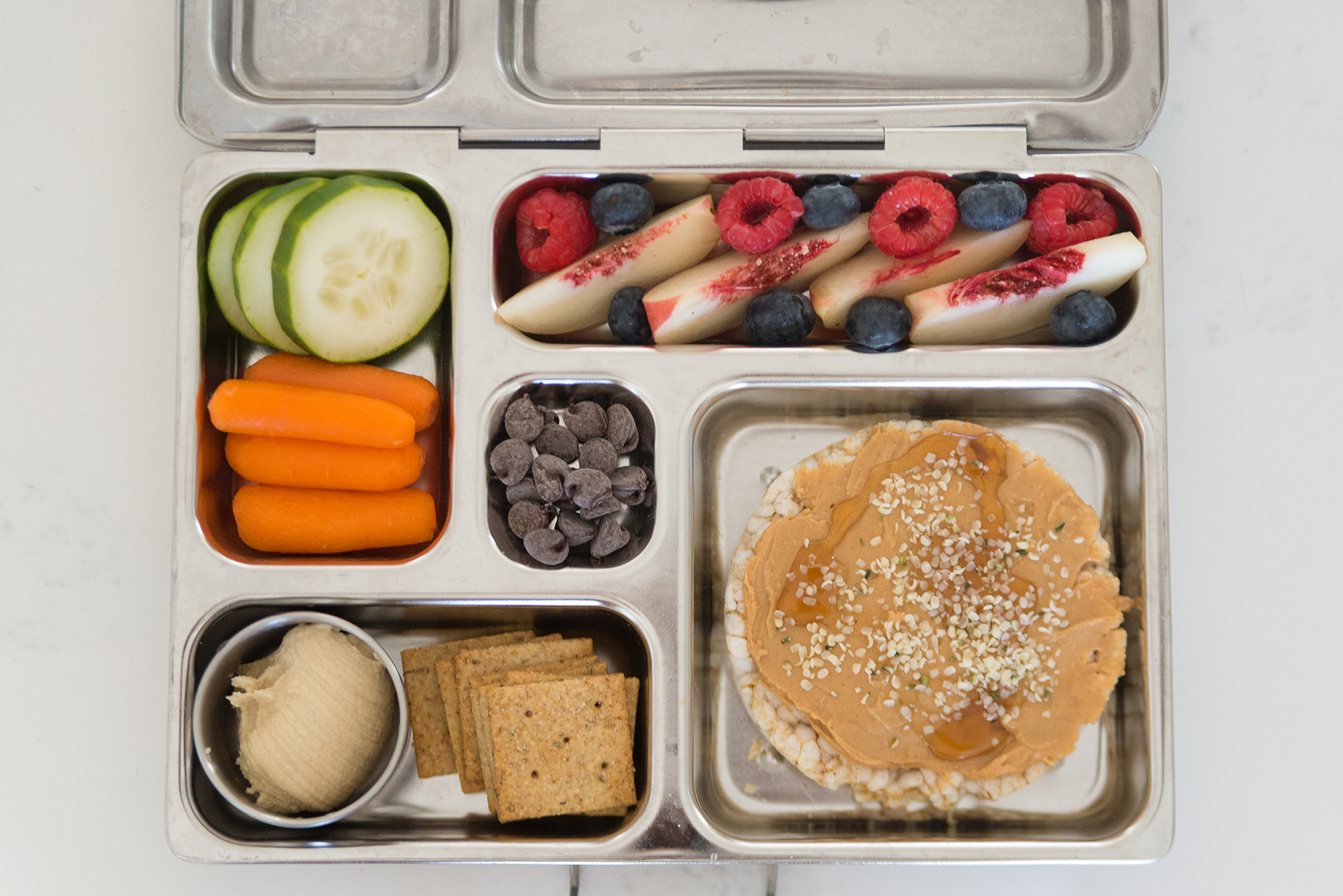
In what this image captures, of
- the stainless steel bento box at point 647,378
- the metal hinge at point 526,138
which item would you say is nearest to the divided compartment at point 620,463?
the stainless steel bento box at point 647,378

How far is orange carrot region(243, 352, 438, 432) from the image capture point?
5.25ft

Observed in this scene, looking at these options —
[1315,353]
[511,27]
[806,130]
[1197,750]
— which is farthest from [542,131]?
[1197,750]

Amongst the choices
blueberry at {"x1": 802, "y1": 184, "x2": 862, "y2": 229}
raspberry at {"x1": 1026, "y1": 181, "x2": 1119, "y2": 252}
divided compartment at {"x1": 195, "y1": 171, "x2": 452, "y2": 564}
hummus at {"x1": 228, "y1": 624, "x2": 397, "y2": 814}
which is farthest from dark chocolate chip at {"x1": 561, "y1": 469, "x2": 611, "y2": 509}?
raspberry at {"x1": 1026, "y1": 181, "x2": 1119, "y2": 252}

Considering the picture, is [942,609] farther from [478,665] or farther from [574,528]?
[478,665]

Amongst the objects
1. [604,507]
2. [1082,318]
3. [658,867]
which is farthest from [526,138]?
[658,867]

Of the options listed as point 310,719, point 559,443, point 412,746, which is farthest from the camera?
point 412,746

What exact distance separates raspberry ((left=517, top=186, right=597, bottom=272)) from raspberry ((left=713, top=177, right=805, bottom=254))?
0.90 ft

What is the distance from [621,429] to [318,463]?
0.56 metres

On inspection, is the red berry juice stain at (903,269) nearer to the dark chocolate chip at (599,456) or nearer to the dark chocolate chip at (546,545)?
the dark chocolate chip at (599,456)

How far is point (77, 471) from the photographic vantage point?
183 centimetres

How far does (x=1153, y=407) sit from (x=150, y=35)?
218cm

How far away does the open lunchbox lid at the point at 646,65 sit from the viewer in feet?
5.28

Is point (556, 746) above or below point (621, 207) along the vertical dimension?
below

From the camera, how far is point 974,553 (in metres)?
1.57
